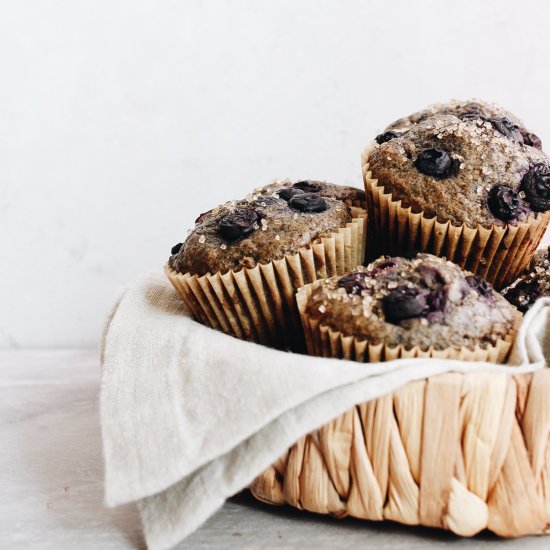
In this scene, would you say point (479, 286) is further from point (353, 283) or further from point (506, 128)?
point (506, 128)

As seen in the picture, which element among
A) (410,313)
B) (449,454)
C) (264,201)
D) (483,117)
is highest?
(483,117)

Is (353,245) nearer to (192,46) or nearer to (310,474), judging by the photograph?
(310,474)

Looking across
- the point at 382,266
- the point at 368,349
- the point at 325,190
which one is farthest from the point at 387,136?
the point at 368,349

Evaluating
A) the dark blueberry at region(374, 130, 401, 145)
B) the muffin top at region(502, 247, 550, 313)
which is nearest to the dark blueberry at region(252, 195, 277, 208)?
the dark blueberry at region(374, 130, 401, 145)

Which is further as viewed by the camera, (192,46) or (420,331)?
(192,46)

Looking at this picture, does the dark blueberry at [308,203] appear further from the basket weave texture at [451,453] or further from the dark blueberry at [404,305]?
the basket weave texture at [451,453]

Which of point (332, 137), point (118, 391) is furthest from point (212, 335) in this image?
point (332, 137)
